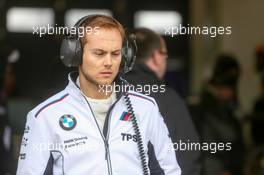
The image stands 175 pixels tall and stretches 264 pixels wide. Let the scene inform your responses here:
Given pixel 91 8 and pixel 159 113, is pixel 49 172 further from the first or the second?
pixel 91 8

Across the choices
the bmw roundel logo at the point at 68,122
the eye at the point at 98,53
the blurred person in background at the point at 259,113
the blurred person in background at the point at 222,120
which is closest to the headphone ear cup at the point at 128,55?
the eye at the point at 98,53

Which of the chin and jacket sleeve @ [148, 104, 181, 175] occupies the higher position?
the chin

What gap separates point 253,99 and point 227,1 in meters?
0.84

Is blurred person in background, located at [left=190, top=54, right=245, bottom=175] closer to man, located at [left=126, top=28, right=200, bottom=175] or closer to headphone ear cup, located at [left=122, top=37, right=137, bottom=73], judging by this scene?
man, located at [left=126, top=28, right=200, bottom=175]

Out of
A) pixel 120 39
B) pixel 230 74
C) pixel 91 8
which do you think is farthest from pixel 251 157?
pixel 120 39

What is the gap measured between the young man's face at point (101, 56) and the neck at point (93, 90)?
0.05 ft

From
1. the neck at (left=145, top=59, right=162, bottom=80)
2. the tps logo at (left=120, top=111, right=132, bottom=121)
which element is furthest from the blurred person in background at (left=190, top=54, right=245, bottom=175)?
the tps logo at (left=120, top=111, right=132, bottom=121)

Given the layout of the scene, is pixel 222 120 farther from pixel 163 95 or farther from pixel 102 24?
pixel 102 24

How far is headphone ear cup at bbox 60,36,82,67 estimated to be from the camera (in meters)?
3.50

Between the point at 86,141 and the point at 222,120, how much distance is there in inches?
60.0

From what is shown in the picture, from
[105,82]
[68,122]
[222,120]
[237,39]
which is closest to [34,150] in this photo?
[68,122]

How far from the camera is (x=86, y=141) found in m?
3.35

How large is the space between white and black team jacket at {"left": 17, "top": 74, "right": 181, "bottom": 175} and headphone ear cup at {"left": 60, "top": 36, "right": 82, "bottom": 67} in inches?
3.8

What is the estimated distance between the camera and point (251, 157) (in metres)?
5.16
